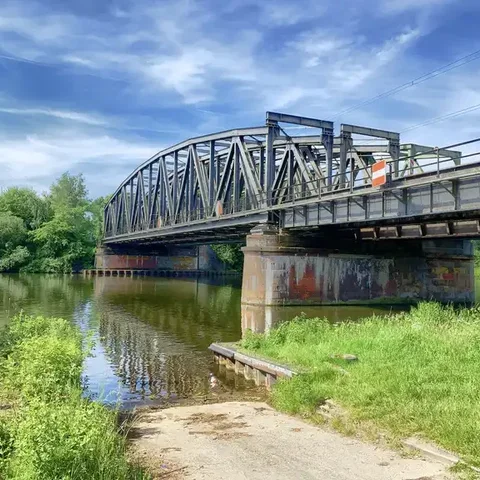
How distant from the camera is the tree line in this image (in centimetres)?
8488

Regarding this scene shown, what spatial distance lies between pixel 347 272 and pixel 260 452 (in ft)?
93.4

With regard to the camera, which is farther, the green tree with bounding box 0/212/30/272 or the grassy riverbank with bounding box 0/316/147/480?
the green tree with bounding box 0/212/30/272

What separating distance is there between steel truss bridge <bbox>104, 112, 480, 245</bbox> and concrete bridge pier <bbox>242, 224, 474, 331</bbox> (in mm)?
1548

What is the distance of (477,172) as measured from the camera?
2134cm

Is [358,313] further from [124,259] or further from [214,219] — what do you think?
[124,259]

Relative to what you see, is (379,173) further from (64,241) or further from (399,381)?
(64,241)

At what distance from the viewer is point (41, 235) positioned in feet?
288

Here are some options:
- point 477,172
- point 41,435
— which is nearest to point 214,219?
point 477,172

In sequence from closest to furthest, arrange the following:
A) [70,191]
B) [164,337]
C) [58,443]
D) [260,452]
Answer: [58,443], [260,452], [164,337], [70,191]

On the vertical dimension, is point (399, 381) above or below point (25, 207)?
below

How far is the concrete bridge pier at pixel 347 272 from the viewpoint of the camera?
3328 cm

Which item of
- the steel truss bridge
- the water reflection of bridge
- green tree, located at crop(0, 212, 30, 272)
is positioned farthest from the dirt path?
green tree, located at crop(0, 212, 30, 272)

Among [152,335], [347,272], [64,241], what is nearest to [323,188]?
[347,272]

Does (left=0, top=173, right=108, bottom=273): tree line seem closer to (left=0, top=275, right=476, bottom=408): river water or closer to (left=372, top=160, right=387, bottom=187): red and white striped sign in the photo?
(left=0, top=275, right=476, bottom=408): river water
